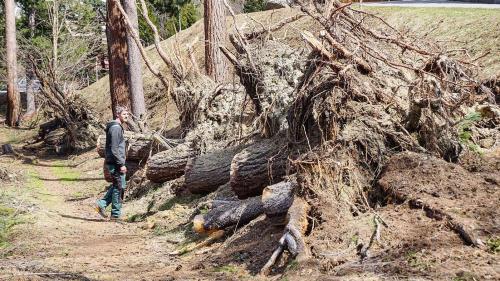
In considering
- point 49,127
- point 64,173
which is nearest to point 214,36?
point 64,173

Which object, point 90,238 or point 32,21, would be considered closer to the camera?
point 90,238

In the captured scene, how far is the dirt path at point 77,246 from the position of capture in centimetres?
639

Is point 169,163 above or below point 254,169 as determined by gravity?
below

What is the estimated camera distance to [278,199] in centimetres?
665

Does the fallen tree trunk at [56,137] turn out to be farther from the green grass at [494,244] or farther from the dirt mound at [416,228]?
the green grass at [494,244]

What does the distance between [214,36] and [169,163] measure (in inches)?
166

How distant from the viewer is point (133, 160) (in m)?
12.7

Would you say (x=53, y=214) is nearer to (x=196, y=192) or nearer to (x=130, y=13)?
(x=196, y=192)

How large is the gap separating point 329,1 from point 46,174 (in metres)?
10.7

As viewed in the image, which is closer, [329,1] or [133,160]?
[329,1]

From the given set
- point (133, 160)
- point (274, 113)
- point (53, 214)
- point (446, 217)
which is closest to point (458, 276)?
point (446, 217)

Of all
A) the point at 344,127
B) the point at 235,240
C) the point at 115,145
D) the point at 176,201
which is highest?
the point at 344,127

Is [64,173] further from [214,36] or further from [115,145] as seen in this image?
[115,145]

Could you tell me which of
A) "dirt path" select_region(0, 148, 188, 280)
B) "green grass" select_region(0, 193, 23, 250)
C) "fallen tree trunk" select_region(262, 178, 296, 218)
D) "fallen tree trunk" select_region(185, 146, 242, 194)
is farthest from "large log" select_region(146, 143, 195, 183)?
"fallen tree trunk" select_region(262, 178, 296, 218)
